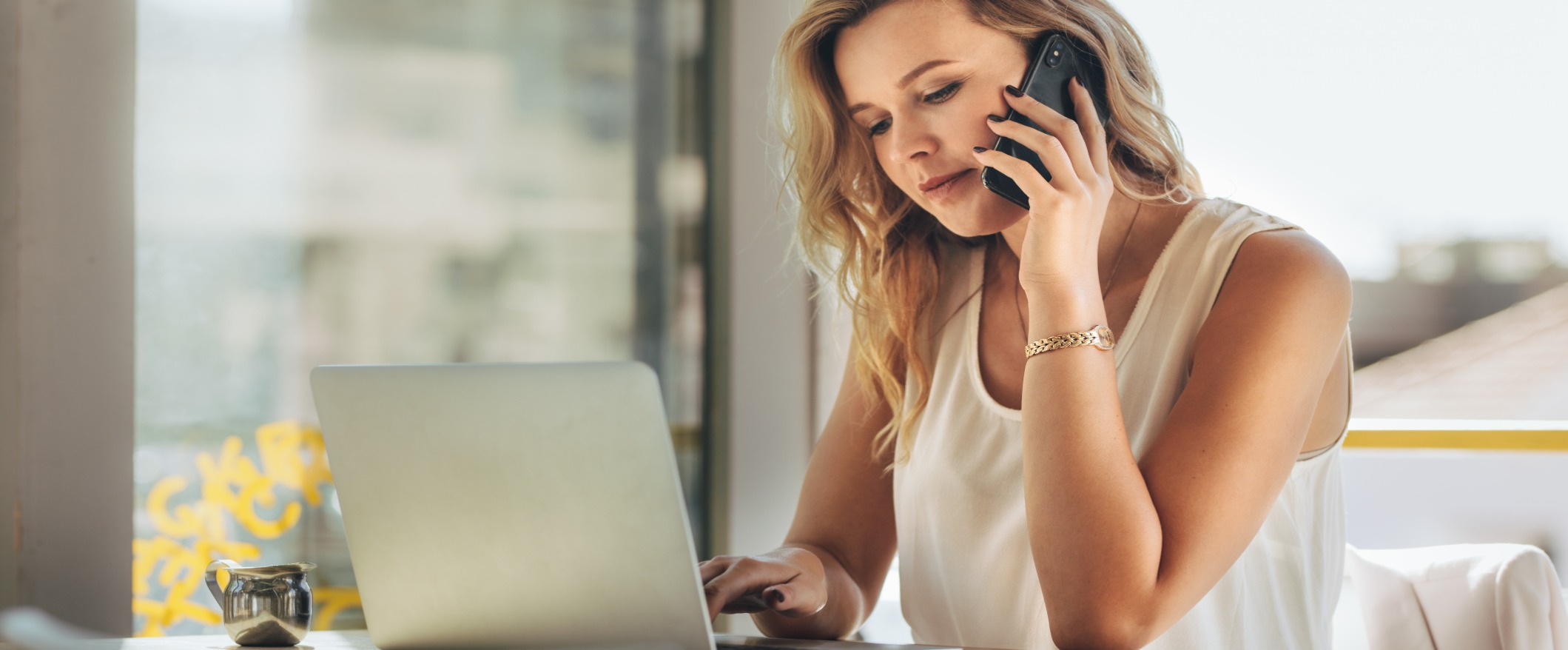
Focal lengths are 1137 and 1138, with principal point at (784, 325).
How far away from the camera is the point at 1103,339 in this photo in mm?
1095

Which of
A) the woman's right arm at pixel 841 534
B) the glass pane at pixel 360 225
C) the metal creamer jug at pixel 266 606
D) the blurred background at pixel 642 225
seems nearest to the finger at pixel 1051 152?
the woman's right arm at pixel 841 534

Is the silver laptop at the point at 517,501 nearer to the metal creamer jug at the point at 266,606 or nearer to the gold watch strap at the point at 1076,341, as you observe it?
the metal creamer jug at the point at 266,606

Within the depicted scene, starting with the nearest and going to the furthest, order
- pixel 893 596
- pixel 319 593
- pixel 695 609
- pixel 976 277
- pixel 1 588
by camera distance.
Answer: pixel 695 609 → pixel 976 277 → pixel 1 588 → pixel 319 593 → pixel 893 596

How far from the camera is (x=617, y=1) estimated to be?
224 centimetres

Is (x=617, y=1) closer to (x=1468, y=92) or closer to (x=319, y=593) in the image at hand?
(x=319, y=593)

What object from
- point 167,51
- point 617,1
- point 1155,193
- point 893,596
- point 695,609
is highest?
point 617,1

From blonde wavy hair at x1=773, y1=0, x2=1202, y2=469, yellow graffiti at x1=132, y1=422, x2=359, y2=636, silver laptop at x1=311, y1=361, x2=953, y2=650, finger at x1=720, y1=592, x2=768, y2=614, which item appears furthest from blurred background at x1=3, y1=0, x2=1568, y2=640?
silver laptop at x1=311, y1=361, x2=953, y2=650

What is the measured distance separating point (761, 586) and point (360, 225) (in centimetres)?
114

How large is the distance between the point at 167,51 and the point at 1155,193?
1.48 meters

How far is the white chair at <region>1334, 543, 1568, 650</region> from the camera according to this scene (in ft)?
4.34

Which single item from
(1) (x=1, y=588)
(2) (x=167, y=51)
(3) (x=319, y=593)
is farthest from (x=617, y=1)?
(1) (x=1, y=588)

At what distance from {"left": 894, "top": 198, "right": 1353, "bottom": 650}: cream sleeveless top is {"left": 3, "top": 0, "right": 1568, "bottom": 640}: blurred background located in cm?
50

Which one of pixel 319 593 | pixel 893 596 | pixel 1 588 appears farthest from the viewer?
pixel 893 596

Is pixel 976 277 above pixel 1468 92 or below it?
below
